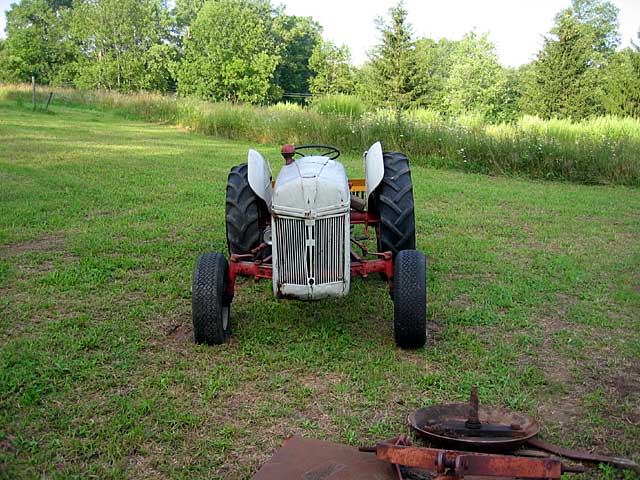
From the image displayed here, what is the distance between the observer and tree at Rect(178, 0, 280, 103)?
155ft

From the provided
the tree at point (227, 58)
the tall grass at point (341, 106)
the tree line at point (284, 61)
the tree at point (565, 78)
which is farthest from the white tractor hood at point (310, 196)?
the tree at point (227, 58)

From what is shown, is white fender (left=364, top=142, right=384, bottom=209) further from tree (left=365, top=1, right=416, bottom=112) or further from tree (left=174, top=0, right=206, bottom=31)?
tree (left=174, top=0, right=206, bottom=31)

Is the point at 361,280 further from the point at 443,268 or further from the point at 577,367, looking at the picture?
the point at 577,367

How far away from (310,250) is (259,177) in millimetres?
1061

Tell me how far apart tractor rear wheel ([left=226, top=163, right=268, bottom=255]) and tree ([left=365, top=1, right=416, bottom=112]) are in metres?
38.2

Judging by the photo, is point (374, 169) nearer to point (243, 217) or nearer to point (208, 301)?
point (243, 217)

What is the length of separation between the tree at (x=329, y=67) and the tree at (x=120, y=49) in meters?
13.1

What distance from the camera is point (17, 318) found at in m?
4.44

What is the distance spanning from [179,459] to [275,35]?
229ft

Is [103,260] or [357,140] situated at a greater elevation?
[357,140]

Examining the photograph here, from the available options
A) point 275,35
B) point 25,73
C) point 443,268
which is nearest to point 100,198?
point 443,268

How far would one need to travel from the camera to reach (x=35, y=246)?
6242mm

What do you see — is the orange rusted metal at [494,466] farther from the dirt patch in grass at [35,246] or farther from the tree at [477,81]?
the tree at [477,81]

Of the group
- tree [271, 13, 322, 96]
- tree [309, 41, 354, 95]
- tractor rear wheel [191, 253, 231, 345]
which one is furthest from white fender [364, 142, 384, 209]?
tree [271, 13, 322, 96]
